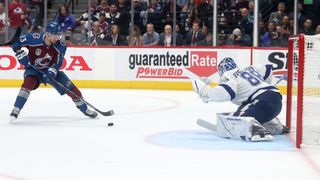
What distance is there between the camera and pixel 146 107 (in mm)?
7270

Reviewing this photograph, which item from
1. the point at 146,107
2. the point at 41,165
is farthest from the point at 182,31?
the point at 41,165

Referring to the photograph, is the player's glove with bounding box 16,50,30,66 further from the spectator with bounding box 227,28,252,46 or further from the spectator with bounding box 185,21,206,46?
the spectator with bounding box 227,28,252,46

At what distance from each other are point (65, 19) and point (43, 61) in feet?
16.8

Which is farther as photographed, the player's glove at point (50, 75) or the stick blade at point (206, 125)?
the player's glove at point (50, 75)

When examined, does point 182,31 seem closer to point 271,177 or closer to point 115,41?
point 115,41

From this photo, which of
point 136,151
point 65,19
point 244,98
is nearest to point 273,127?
point 244,98

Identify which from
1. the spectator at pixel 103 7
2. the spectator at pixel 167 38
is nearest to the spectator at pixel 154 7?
the spectator at pixel 167 38

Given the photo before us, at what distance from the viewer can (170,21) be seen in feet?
34.9

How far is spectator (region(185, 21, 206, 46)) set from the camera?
9977mm

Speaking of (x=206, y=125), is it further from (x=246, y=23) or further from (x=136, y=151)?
(x=246, y=23)

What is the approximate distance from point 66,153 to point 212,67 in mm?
5646

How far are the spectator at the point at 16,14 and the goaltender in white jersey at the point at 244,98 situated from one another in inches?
266

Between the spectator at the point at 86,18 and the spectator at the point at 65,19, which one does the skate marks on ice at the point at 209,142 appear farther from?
the spectator at the point at 65,19

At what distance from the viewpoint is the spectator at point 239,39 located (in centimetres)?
986
